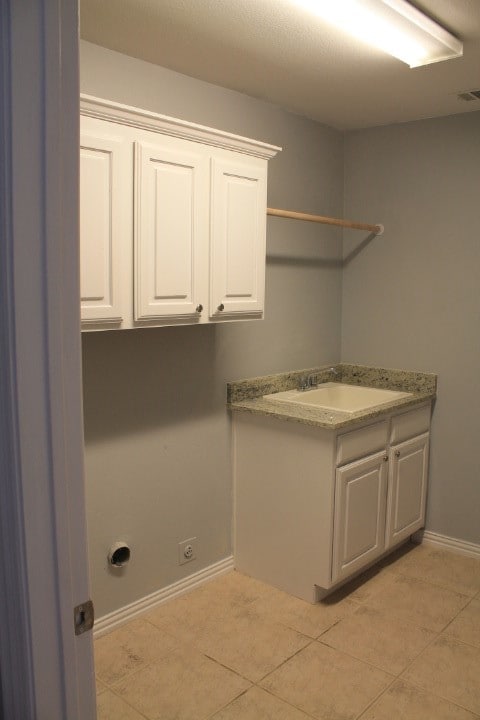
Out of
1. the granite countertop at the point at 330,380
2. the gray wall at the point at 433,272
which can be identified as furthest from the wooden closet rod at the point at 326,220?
the granite countertop at the point at 330,380

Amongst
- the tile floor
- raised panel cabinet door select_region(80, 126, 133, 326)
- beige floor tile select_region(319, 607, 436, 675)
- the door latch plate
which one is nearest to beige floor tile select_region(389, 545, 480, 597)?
the tile floor

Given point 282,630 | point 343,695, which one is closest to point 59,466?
point 343,695

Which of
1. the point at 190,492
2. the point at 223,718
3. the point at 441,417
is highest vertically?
the point at 441,417

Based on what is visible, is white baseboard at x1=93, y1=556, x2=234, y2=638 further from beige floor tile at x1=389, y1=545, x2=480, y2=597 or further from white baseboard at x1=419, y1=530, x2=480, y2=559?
white baseboard at x1=419, y1=530, x2=480, y2=559

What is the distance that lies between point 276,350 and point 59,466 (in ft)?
8.34

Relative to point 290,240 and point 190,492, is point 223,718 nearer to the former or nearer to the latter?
point 190,492

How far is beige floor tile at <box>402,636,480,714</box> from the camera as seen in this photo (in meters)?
2.30

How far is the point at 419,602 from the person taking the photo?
298 centimetres

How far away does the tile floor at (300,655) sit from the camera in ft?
7.36

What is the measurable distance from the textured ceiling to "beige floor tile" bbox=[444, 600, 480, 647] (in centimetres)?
241

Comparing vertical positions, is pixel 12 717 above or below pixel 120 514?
above

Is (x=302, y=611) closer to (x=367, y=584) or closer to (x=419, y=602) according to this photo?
(x=367, y=584)

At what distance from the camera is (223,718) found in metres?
2.18

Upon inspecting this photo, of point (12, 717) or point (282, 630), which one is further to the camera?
point (282, 630)
